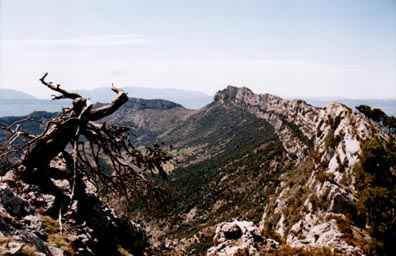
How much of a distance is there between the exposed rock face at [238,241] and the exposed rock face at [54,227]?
7171mm

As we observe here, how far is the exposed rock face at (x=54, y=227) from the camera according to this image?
12.8 metres

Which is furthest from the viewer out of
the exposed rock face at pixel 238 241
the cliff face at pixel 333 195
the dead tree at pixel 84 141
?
the cliff face at pixel 333 195

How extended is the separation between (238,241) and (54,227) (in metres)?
15.3

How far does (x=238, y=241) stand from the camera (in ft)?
93.5

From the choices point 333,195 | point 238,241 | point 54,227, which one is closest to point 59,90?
point 54,227

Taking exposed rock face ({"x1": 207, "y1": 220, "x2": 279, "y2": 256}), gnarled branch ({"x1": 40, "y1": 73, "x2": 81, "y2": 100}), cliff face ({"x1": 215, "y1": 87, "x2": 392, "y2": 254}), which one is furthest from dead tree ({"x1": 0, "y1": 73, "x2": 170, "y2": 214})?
cliff face ({"x1": 215, "y1": 87, "x2": 392, "y2": 254})

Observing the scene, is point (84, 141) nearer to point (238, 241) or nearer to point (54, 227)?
point (54, 227)

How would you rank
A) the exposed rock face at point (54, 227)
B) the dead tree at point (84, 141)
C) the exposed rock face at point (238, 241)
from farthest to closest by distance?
the exposed rock face at point (238, 241), the dead tree at point (84, 141), the exposed rock face at point (54, 227)

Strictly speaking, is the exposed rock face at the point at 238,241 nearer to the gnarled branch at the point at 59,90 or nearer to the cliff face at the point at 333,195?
the cliff face at the point at 333,195

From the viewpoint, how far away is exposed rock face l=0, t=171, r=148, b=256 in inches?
502

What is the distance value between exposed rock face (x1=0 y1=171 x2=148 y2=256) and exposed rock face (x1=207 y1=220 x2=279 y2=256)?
7171 mm

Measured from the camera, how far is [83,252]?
49.7 ft

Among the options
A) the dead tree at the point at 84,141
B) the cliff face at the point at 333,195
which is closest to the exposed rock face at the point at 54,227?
the dead tree at the point at 84,141

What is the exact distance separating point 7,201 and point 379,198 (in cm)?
3383
